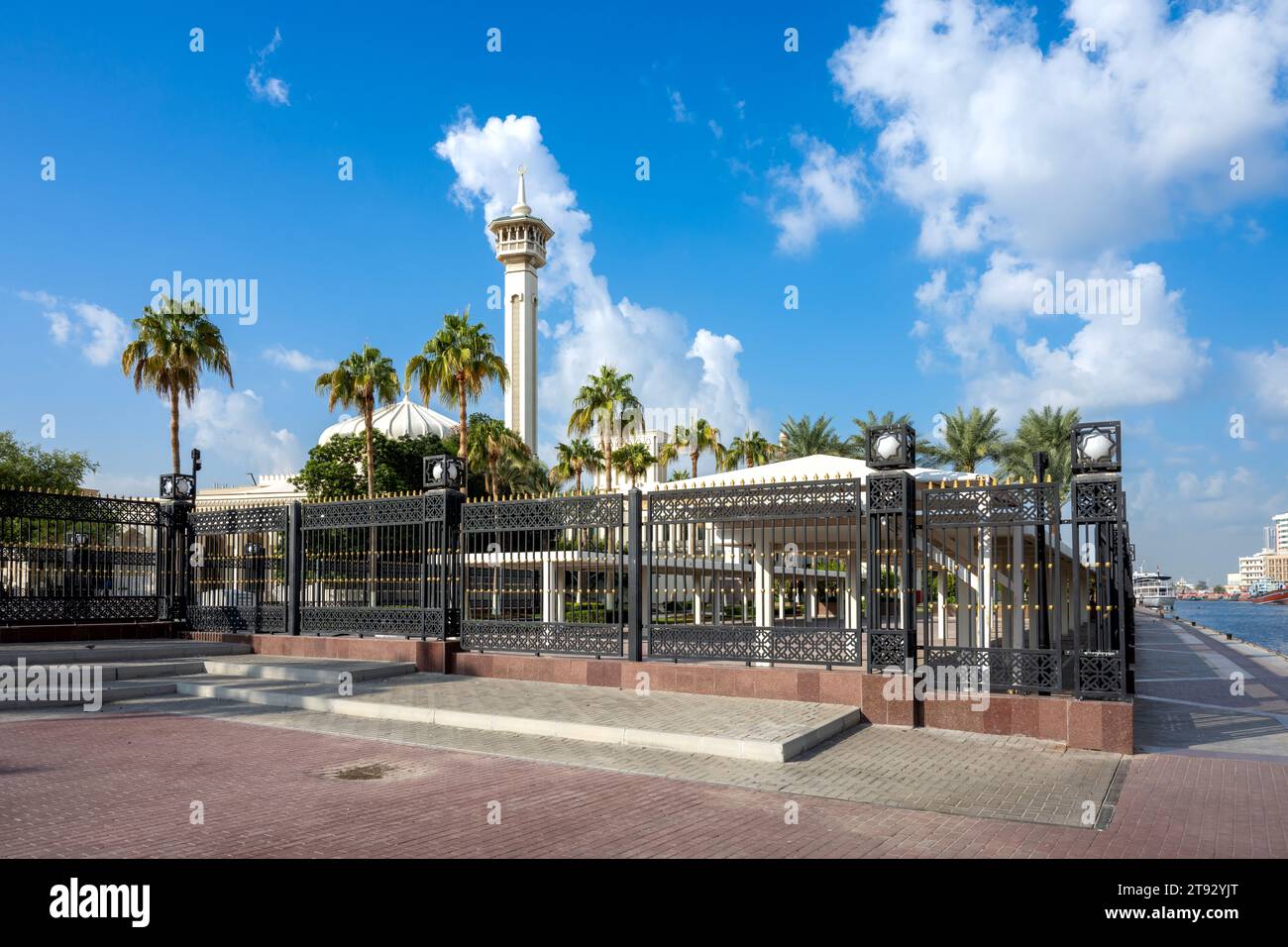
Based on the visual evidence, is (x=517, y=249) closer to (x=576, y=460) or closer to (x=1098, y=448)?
(x=576, y=460)

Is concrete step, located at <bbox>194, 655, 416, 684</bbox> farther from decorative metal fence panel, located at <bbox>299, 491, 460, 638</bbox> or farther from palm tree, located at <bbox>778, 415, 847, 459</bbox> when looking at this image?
palm tree, located at <bbox>778, 415, 847, 459</bbox>

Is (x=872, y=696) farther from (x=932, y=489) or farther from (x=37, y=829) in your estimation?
(x=37, y=829)

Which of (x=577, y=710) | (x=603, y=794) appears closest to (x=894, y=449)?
(x=577, y=710)

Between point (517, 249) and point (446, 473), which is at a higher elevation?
point (517, 249)

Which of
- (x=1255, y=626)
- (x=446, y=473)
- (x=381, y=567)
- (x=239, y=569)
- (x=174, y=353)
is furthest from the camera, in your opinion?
(x=1255, y=626)

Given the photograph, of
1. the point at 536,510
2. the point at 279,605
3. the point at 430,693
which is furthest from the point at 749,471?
the point at 279,605

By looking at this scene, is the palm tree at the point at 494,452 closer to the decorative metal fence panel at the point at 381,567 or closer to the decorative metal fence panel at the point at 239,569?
the decorative metal fence panel at the point at 239,569

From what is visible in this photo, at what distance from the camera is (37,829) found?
634cm

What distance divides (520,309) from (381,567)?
6661 centimetres

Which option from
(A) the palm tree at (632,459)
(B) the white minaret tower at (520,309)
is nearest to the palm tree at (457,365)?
(A) the palm tree at (632,459)

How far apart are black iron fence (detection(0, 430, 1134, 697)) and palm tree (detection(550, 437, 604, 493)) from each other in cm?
3466

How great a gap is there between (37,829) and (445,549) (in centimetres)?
878

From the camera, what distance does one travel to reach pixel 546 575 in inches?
540

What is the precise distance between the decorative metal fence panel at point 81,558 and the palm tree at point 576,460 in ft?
114
